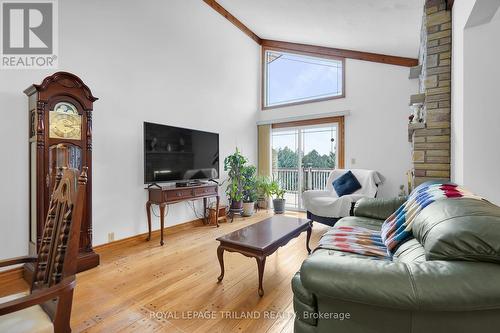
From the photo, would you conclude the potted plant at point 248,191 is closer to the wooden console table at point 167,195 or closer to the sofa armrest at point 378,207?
the wooden console table at point 167,195

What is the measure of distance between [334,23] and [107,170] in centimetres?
382

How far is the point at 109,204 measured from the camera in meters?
3.15

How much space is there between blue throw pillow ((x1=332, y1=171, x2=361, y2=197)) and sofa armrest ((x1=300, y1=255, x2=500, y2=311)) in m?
3.25

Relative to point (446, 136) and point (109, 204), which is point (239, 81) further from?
point (446, 136)

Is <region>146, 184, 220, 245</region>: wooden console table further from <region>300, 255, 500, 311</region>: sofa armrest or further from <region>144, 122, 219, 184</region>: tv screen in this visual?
<region>300, 255, 500, 311</region>: sofa armrest

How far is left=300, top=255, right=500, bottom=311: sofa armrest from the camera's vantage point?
89 centimetres

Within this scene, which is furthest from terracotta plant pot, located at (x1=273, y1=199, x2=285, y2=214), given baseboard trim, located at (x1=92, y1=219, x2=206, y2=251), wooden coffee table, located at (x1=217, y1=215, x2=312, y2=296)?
wooden coffee table, located at (x1=217, y1=215, x2=312, y2=296)

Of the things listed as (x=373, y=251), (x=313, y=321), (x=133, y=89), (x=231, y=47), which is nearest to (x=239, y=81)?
(x=231, y=47)

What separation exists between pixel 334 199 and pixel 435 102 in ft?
5.88

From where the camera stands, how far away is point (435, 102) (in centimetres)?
257

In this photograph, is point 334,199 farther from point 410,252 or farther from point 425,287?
point 425,287

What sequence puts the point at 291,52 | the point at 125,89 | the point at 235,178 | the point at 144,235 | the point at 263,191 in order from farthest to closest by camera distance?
the point at 291,52 < the point at 263,191 < the point at 235,178 < the point at 144,235 < the point at 125,89

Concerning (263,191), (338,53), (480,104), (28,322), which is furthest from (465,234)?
(338,53)

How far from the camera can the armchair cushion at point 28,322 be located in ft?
3.15
